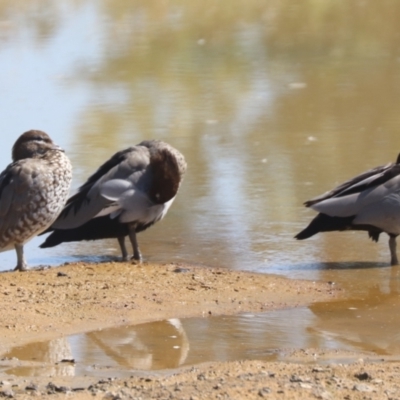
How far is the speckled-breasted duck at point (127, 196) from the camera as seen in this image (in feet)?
23.6

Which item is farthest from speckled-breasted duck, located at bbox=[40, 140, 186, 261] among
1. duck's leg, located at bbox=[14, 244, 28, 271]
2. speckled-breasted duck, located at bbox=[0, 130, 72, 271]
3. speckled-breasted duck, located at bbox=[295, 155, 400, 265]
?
speckled-breasted duck, located at bbox=[295, 155, 400, 265]

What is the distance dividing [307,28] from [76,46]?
12.4 ft

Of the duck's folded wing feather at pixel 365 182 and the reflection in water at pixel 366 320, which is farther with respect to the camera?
the duck's folded wing feather at pixel 365 182

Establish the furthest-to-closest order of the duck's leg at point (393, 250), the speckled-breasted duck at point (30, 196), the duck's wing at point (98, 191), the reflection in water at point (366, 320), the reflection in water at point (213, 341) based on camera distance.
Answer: the duck's wing at point (98, 191)
the duck's leg at point (393, 250)
the speckled-breasted duck at point (30, 196)
the reflection in water at point (366, 320)
the reflection in water at point (213, 341)

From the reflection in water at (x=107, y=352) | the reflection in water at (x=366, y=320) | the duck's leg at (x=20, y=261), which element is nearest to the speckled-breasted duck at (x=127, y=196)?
the duck's leg at (x=20, y=261)

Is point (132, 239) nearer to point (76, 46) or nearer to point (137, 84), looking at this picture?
point (137, 84)

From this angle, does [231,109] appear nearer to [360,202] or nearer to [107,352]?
[360,202]

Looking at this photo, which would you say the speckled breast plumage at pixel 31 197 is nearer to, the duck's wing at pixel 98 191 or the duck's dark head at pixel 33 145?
the duck's dark head at pixel 33 145

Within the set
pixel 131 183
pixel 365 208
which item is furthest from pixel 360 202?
pixel 131 183

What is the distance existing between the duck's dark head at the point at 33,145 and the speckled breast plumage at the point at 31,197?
130 mm

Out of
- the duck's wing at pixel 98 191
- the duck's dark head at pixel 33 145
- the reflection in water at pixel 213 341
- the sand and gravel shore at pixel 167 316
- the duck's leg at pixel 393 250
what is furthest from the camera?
the duck's wing at pixel 98 191

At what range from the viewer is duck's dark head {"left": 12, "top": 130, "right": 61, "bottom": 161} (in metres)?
6.88

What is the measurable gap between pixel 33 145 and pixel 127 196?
72 centimetres

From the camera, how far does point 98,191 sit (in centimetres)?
722
